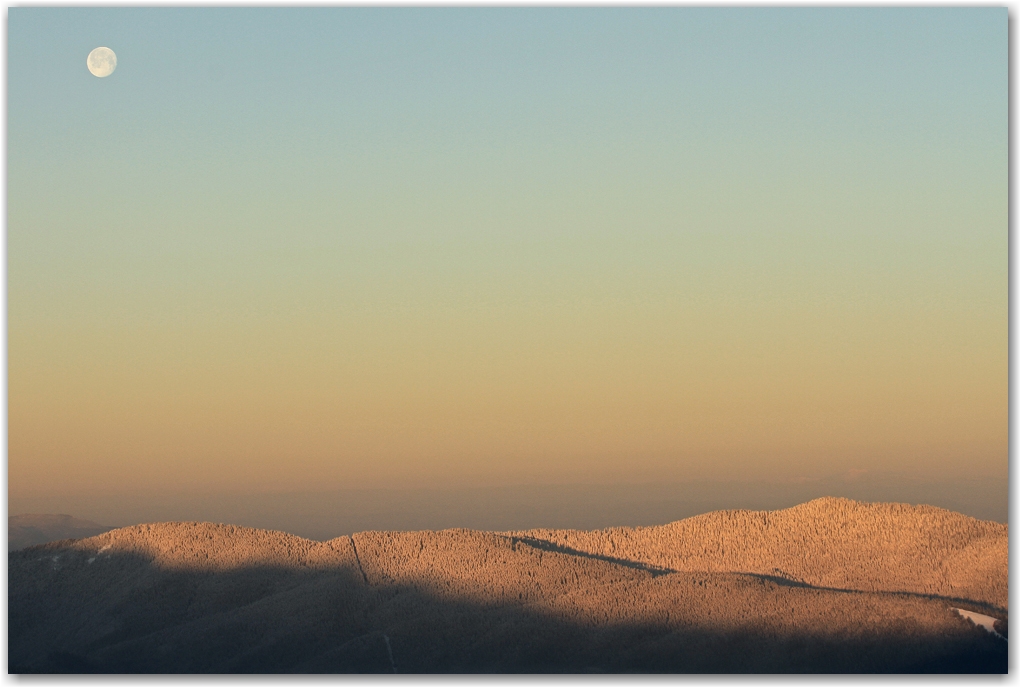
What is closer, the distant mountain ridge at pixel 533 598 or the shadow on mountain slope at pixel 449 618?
the shadow on mountain slope at pixel 449 618

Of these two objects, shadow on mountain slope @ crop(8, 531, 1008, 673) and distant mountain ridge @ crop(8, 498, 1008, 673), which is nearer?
shadow on mountain slope @ crop(8, 531, 1008, 673)

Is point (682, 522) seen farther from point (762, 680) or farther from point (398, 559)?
point (762, 680)

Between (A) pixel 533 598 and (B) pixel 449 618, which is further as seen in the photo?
(A) pixel 533 598

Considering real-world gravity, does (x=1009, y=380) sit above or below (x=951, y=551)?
above

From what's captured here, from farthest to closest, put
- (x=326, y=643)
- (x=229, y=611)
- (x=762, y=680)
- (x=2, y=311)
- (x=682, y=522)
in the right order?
(x=682, y=522)
(x=229, y=611)
(x=326, y=643)
(x=2, y=311)
(x=762, y=680)

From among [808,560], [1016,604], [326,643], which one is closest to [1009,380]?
[1016,604]
